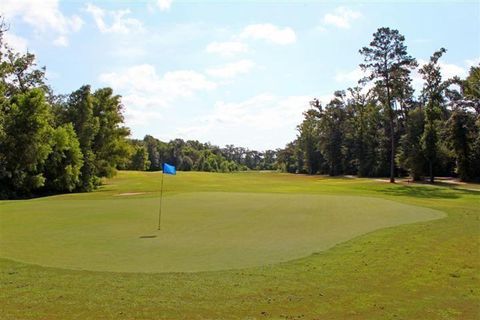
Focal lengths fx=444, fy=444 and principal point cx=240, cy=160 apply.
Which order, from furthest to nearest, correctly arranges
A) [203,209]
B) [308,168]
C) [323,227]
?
[308,168]
[203,209]
[323,227]

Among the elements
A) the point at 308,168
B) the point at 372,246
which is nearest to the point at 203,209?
the point at 372,246

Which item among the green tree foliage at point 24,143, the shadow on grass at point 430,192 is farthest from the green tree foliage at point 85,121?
the shadow on grass at point 430,192

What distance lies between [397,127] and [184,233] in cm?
7097

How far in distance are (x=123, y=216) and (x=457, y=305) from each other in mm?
16096

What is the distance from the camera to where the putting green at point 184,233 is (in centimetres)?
1167

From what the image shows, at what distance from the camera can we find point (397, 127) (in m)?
79.6

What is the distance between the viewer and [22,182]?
1537 inches

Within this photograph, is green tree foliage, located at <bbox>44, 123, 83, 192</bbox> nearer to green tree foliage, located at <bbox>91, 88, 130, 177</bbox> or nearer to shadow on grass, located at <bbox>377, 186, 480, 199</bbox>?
green tree foliage, located at <bbox>91, 88, 130, 177</bbox>

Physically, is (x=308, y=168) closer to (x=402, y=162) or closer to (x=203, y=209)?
(x=402, y=162)

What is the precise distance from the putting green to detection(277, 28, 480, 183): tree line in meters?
30.9

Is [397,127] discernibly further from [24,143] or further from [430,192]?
[24,143]

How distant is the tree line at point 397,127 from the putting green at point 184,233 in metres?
30.9

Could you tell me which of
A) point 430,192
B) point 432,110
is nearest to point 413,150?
point 432,110

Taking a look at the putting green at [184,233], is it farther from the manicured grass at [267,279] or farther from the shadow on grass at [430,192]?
the shadow on grass at [430,192]
